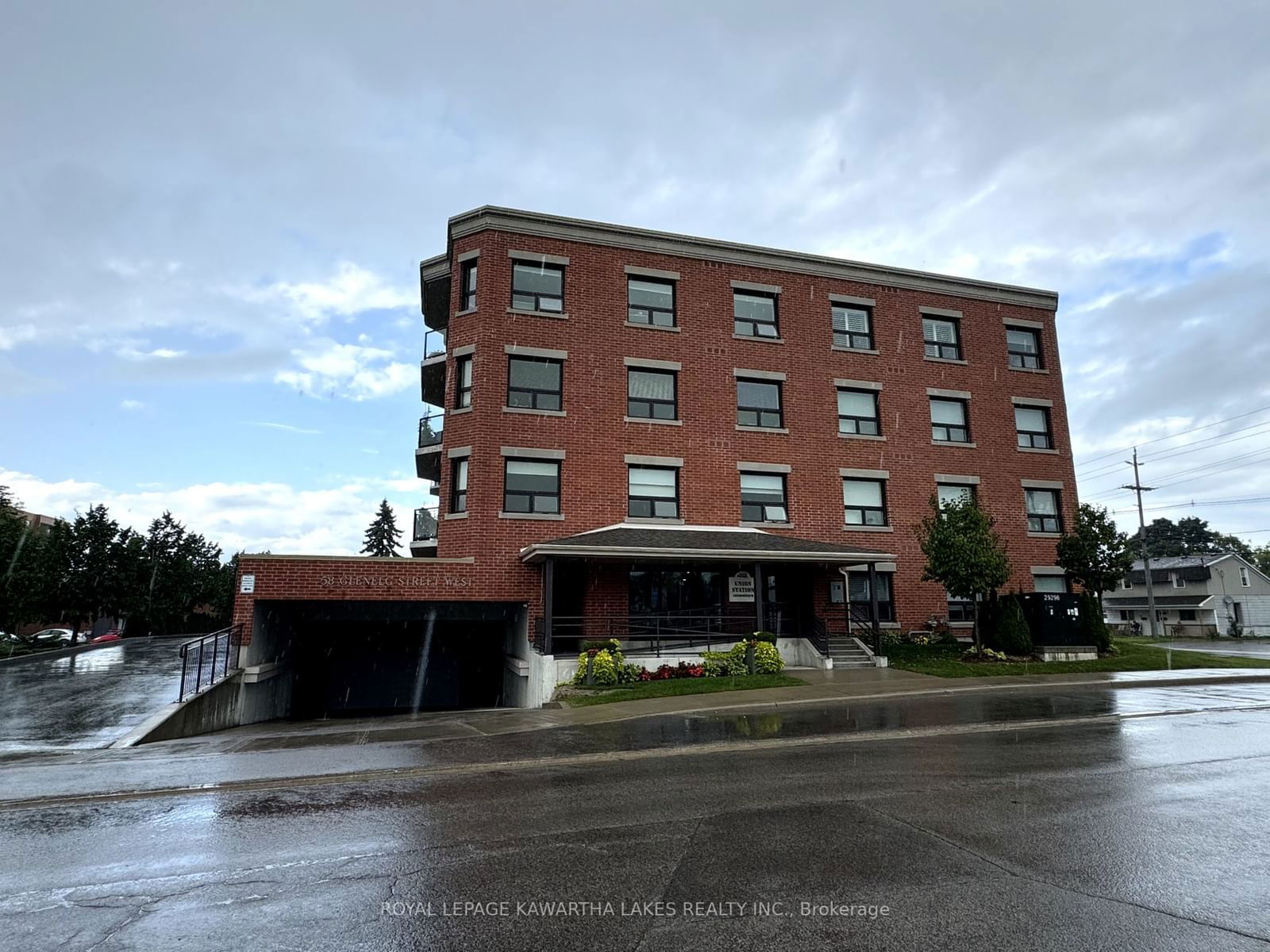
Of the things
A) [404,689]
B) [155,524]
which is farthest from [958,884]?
[155,524]

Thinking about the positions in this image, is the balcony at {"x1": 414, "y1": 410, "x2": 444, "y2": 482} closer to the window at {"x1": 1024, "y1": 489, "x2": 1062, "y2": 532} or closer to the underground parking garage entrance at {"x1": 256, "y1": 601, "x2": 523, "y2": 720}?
the underground parking garage entrance at {"x1": 256, "y1": 601, "x2": 523, "y2": 720}

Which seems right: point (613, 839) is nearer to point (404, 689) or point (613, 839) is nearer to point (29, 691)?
point (29, 691)

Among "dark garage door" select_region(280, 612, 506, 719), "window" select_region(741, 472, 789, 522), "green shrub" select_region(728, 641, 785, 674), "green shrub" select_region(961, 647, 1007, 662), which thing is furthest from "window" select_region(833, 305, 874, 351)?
"dark garage door" select_region(280, 612, 506, 719)

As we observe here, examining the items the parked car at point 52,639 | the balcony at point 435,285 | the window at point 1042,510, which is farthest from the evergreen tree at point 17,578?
the window at point 1042,510

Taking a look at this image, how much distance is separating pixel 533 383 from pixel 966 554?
518 inches

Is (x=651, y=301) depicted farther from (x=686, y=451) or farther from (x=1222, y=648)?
(x=1222, y=648)

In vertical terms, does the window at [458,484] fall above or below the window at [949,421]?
below

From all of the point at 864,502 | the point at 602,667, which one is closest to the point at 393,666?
the point at 602,667

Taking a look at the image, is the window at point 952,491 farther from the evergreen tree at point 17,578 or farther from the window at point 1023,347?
the evergreen tree at point 17,578

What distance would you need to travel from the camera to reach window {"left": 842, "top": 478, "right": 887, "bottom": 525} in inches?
971

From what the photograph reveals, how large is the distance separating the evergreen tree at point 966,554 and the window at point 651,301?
10314mm

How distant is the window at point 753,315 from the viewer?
24.9 meters

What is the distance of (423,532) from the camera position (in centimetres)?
2391

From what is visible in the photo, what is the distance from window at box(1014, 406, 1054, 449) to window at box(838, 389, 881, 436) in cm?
576
